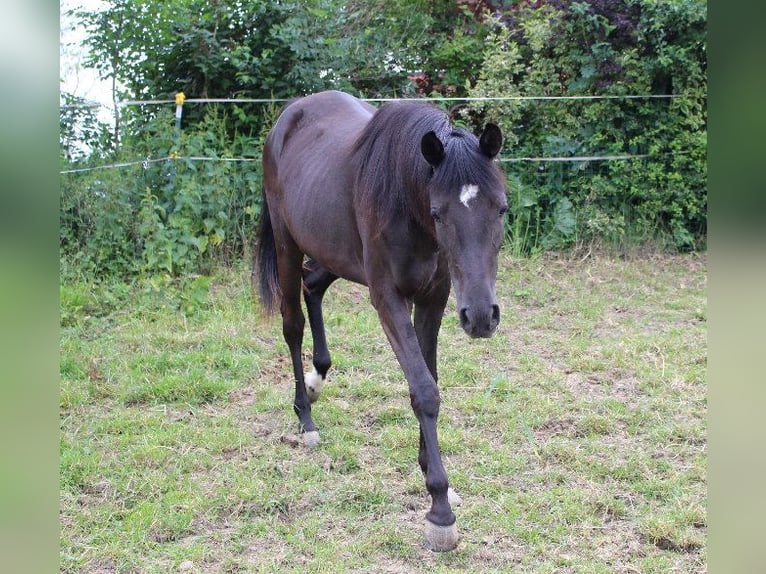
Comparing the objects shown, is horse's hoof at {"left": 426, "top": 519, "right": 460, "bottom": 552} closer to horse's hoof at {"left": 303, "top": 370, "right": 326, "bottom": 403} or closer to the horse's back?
the horse's back

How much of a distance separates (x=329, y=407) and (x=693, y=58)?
5.72 m

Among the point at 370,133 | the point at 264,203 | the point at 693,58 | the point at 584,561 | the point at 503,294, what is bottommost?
the point at 584,561

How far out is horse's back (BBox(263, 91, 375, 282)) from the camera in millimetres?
3545

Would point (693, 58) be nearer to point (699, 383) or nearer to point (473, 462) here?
point (699, 383)

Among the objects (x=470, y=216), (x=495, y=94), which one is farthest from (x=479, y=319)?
(x=495, y=94)

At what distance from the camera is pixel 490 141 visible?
2695 millimetres

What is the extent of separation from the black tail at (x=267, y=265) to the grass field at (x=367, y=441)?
0.61m

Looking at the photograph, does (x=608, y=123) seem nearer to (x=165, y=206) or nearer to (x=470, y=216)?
(x=165, y=206)

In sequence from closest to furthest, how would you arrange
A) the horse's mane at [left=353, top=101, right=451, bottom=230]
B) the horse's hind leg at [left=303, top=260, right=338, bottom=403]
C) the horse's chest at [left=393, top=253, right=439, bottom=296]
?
1. the horse's mane at [left=353, top=101, right=451, bottom=230]
2. the horse's chest at [left=393, top=253, right=439, bottom=296]
3. the horse's hind leg at [left=303, top=260, right=338, bottom=403]

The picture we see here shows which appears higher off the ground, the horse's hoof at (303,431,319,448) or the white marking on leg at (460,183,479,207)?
the white marking on leg at (460,183,479,207)

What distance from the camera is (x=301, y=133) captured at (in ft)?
14.1

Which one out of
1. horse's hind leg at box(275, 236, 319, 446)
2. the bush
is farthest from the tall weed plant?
the bush

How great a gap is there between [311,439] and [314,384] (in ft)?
1.79
